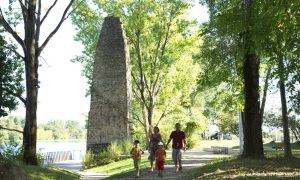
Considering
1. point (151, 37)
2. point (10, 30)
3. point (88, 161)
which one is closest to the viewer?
point (10, 30)

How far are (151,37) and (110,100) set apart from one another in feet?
24.2

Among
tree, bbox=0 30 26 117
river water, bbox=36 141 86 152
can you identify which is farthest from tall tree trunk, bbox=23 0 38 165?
river water, bbox=36 141 86 152

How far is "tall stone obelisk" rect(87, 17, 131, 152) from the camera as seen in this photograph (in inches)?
1249

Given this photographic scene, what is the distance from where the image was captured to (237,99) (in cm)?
2277

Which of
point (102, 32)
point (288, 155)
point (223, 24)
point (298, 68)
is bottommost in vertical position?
point (288, 155)

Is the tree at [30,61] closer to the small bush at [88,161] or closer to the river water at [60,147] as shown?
the small bush at [88,161]

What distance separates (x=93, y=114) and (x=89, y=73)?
41.1ft

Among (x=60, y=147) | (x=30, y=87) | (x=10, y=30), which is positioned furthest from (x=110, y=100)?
(x=60, y=147)

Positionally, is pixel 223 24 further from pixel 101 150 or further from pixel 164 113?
pixel 164 113

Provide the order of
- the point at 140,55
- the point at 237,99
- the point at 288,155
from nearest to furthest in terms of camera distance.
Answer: the point at 288,155 < the point at 237,99 < the point at 140,55

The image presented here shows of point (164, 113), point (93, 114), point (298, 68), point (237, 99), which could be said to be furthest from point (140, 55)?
point (298, 68)

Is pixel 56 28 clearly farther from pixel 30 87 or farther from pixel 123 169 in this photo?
pixel 123 169

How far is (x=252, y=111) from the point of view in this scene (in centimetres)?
1788

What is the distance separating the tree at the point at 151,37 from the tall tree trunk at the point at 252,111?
689 inches
